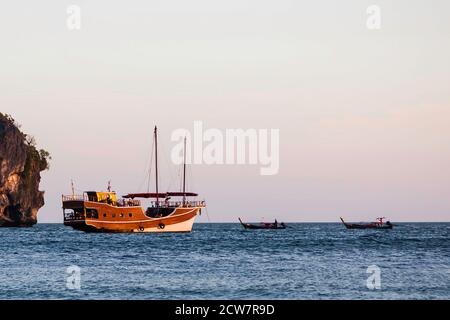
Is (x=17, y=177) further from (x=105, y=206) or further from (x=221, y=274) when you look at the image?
(x=221, y=274)

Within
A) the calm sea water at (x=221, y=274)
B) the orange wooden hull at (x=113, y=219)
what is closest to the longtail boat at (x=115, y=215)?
the orange wooden hull at (x=113, y=219)

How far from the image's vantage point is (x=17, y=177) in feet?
591

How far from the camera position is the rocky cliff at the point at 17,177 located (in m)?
176

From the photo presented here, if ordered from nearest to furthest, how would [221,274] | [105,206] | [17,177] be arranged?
[221,274] → [105,206] → [17,177]

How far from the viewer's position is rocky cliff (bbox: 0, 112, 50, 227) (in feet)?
578

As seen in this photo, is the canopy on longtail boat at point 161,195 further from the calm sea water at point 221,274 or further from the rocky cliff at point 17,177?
the rocky cliff at point 17,177

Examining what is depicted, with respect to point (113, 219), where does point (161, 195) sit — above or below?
above

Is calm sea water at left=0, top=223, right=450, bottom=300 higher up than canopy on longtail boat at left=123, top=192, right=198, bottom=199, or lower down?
lower down

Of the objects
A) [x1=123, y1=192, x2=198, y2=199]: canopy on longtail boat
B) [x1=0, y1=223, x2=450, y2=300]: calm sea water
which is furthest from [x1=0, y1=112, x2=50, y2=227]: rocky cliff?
[x1=0, y1=223, x2=450, y2=300]: calm sea water

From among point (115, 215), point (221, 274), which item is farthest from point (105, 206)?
point (221, 274)

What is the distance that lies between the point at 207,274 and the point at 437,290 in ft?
48.1

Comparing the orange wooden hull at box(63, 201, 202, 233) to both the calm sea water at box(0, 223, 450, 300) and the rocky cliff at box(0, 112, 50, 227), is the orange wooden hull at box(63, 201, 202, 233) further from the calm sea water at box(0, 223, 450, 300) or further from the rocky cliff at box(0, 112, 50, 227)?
the rocky cliff at box(0, 112, 50, 227)

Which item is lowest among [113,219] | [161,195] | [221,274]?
[221,274]

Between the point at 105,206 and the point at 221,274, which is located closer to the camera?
the point at 221,274
